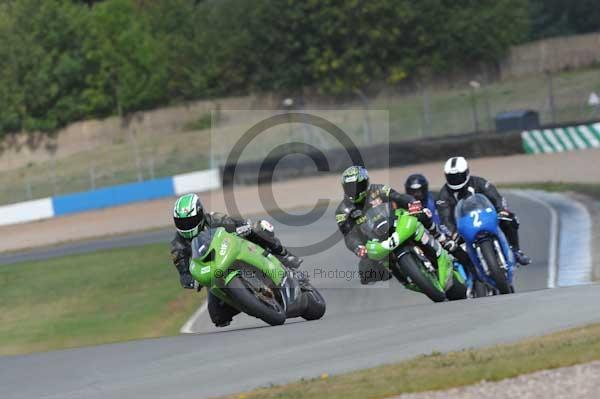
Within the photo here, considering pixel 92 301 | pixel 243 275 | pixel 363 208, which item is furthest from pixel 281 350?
pixel 92 301

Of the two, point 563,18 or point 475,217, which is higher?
point 475,217

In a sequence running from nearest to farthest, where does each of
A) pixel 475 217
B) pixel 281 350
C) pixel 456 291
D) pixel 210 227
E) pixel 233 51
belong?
pixel 281 350 < pixel 210 227 < pixel 475 217 < pixel 456 291 < pixel 233 51

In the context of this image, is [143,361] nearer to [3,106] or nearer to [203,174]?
[203,174]

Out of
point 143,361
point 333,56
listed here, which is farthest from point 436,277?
point 333,56

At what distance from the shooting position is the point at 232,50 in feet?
186

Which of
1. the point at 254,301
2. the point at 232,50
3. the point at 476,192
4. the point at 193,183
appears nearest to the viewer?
the point at 254,301

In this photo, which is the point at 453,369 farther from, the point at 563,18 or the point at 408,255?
the point at 563,18

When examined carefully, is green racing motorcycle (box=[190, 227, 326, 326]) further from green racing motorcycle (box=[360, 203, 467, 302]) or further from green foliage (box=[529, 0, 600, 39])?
green foliage (box=[529, 0, 600, 39])

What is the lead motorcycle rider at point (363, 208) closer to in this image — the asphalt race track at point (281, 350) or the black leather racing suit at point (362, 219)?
the black leather racing suit at point (362, 219)

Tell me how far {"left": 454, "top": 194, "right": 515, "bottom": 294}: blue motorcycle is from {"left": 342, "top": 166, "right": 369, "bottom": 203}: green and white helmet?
1.02m

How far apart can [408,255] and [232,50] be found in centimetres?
4768

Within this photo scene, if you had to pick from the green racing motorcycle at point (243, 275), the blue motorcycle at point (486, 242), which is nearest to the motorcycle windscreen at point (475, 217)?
the blue motorcycle at point (486, 242)

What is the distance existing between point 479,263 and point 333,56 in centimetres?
4296

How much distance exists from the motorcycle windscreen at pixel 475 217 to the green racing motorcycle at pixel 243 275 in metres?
2.04
